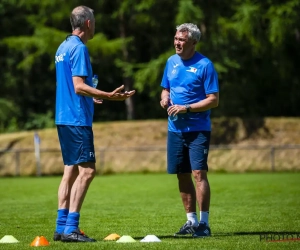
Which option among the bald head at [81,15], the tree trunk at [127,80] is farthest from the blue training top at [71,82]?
the tree trunk at [127,80]

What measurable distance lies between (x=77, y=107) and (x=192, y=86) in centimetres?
153

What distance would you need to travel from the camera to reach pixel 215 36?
104 feet

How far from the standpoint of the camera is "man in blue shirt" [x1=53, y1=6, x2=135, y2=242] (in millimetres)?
8445

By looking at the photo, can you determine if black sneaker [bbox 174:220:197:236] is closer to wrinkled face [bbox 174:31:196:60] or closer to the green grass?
the green grass

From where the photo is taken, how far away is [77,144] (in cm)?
855

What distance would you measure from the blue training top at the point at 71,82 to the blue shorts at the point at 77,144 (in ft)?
0.22

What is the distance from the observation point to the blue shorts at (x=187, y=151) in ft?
30.5

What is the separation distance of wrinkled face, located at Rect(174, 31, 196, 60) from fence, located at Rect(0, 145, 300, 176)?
18.0m

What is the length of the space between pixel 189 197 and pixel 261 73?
24636mm

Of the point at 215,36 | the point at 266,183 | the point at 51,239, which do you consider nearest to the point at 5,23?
the point at 215,36

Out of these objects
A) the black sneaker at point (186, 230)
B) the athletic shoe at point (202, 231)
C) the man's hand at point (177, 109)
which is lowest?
the black sneaker at point (186, 230)

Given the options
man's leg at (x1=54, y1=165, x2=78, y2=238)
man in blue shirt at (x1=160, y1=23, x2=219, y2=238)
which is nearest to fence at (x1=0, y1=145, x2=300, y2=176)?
man in blue shirt at (x1=160, y1=23, x2=219, y2=238)

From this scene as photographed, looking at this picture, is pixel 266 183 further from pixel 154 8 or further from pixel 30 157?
pixel 154 8

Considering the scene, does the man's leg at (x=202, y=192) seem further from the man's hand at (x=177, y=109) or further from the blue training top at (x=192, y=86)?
the man's hand at (x=177, y=109)
